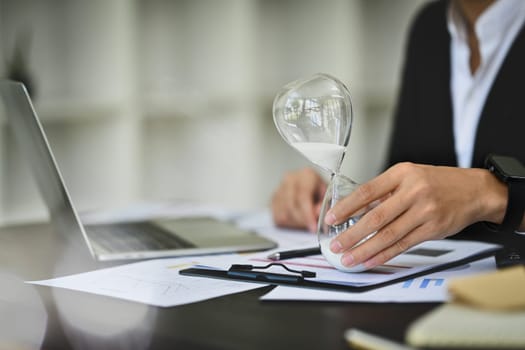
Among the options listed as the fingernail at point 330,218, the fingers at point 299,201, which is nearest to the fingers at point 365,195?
the fingernail at point 330,218

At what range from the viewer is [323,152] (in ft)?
2.56

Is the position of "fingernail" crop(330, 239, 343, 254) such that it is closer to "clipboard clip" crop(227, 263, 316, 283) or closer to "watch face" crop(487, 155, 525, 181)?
"clipboard clip" crop(227, 263, 316, 283)

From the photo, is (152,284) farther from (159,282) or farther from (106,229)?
(106,229)

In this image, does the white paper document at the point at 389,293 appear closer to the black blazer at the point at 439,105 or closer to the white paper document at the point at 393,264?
the white paper document at the point at 393,264

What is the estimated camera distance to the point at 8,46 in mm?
2236

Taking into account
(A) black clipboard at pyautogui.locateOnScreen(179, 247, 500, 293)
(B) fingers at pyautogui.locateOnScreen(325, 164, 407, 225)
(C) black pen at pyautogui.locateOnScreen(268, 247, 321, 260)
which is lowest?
(C) black pen at pyautogui.locateOnScreen(268, 247, 321, 260)

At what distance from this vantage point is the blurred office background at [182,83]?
2.42 m

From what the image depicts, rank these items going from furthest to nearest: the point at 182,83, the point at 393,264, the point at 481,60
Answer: the point at 182,83 → the point at 481,60 → the point at 393,264

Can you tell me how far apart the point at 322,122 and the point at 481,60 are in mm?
925

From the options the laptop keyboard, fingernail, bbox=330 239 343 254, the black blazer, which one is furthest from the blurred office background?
fingernail, bbox=330 239 343 254

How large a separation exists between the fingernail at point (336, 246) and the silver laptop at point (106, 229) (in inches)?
9.8

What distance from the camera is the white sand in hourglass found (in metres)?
0.78

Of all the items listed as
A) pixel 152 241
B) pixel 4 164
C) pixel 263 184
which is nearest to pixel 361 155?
pixel 263 184

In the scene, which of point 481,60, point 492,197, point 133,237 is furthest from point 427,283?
point 481,60
